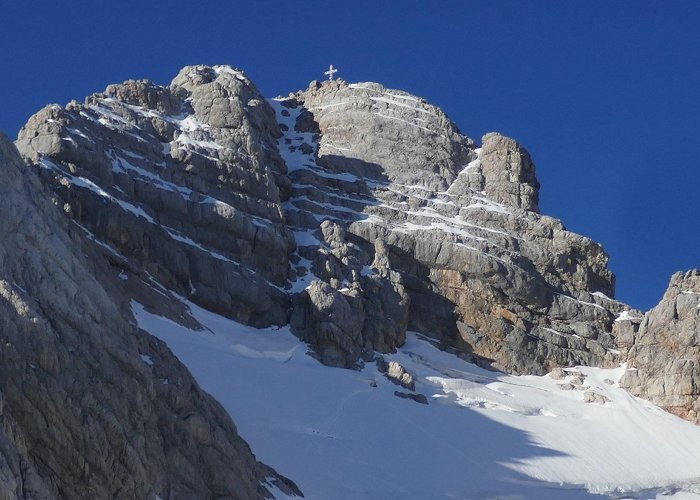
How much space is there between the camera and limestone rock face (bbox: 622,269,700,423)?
114 metres

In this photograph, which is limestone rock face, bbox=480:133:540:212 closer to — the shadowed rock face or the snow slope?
the shadowed rock face

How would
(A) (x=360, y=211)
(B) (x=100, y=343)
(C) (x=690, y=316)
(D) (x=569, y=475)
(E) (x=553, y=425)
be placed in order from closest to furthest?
(B) (x=100, y=343) → (D) (x=569, y=475) → (E) (x=553, y=425) → (C) (x=690, y=316) → (A) (x=360, y=211)

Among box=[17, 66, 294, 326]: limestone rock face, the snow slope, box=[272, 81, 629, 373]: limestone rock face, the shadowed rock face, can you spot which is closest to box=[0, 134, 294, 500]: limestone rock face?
the snow slope

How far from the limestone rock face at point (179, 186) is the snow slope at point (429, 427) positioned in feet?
14.8

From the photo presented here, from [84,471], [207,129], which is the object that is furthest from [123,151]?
[84,471]

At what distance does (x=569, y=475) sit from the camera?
9681 cm

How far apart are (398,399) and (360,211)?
28.4m

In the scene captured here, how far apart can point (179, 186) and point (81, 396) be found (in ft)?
185

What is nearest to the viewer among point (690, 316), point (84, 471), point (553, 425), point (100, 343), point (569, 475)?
point (84, 471)

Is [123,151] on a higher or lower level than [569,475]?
higher

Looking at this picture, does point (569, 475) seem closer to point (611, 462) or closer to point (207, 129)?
point (611, 462)

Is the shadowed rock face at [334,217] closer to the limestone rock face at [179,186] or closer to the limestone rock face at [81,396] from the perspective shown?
the limestone rock face at [179,186]

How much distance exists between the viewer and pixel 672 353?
116250mm

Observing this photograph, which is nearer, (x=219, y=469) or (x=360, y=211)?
(x=219, y=469)
